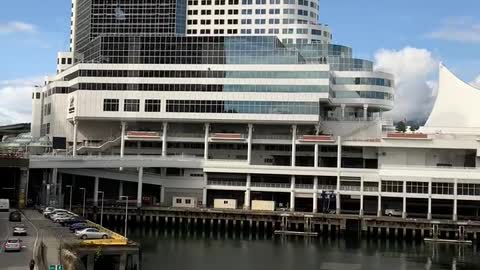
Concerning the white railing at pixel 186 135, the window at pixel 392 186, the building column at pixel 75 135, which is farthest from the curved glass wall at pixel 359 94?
the building column at pixel 75 135

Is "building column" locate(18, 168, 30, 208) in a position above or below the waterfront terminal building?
below

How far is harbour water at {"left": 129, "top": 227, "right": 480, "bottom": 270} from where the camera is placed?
212 feet

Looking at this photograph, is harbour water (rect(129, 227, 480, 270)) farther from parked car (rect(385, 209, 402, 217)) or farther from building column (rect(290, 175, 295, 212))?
building column (rect(290, 175, 295, 212))

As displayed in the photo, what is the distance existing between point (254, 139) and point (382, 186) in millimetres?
23024

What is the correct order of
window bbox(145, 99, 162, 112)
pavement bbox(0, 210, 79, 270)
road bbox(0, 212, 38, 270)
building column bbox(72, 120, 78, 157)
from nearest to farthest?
road bbox(0, 212, 38, 270) < pavement bbox(0, 210, 79, 270) < window bbox(145, 99, 162, 112) < building column bbox(72, 120, 78, 157)

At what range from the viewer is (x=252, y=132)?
11312 centimetres

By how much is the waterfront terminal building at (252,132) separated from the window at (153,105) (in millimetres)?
207

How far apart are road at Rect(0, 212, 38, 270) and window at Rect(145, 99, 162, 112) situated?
146 feet

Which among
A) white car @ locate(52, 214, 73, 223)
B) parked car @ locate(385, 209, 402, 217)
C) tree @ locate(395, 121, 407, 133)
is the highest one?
tree @ locate(395, 121, 407, 133)

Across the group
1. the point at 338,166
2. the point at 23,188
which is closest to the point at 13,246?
the point at 23,188

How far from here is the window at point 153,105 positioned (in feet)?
367

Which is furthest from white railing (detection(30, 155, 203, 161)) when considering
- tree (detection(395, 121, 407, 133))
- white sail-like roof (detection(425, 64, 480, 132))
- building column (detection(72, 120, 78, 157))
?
white sail-like roof (detection(425, 64, 480, 132))

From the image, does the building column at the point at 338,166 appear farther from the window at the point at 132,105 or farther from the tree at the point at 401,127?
the window at the point at 132,105

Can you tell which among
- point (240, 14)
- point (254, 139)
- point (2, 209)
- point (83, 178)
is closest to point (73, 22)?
point (240, 14)
